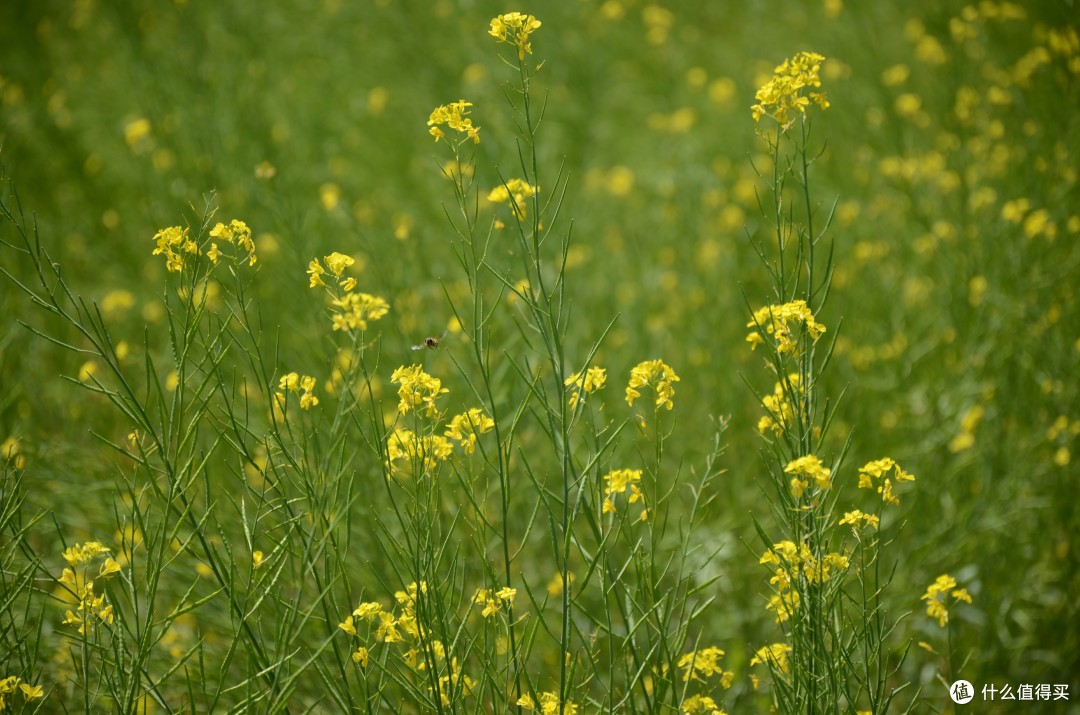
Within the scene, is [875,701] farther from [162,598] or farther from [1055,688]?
[162,598]

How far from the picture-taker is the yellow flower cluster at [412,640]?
1518 millimetres

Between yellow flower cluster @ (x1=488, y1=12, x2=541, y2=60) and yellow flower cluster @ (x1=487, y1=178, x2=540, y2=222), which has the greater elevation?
yellow flower cluster @ (x1=488, y1=12, x2=541, y2=60)

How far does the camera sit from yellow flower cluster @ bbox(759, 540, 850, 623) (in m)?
1.52

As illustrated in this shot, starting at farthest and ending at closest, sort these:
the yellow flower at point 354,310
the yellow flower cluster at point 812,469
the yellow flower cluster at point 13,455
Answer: the yellow flower cluster at point 13,455, the yellow flower at point 354,310, the yellow flower cluster at point 812,469

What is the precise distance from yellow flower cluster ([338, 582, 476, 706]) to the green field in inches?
0.8

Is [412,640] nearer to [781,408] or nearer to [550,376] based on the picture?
[781,408]

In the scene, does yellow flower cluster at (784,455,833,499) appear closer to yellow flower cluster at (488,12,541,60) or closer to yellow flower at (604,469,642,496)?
yellow flower at (604,469,642,496)

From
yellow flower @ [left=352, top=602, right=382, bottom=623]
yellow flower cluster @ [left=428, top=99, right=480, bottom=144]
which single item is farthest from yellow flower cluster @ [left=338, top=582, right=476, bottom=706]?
yellow flower cluster @ [left=428, top=99, right=480, bottom=144]

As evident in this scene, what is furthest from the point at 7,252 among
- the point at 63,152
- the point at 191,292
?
the point at 191,292

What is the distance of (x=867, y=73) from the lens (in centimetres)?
492

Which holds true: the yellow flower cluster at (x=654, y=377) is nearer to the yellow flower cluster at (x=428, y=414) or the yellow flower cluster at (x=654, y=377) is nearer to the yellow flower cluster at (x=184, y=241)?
the yellow flower cluster at (x=428, y=414)

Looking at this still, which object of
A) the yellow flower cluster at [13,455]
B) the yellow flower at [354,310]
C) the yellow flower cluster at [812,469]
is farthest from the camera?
the yellow flower cluster at [13,455]

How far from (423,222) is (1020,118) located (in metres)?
3.01

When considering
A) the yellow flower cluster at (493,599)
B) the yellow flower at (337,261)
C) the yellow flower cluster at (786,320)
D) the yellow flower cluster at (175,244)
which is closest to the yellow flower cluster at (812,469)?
the yellow flower cluster at (786,320)
